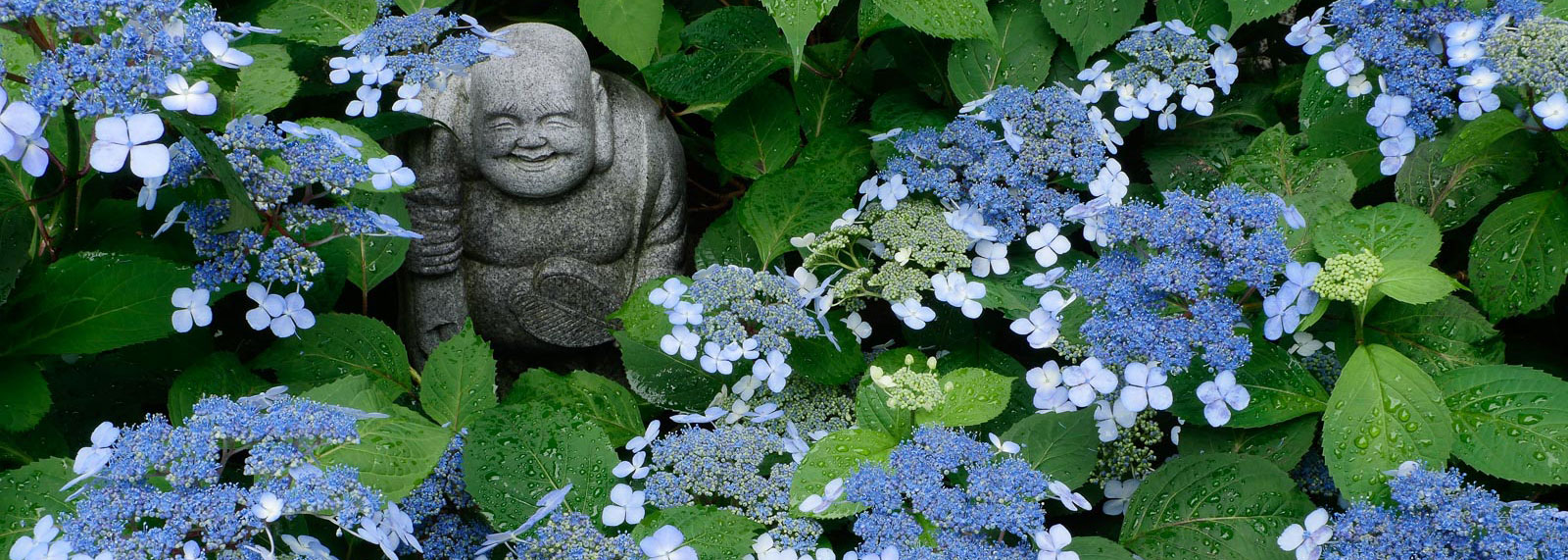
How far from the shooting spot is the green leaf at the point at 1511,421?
1554 mm

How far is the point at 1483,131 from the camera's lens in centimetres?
164

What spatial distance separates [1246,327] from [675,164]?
3.53 ft

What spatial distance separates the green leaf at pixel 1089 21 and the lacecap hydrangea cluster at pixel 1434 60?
0.39 meters

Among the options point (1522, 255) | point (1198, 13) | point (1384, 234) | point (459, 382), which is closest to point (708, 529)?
point (459, 382)

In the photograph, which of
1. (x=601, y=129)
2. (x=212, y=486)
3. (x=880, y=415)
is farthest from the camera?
(x=601, y=129)

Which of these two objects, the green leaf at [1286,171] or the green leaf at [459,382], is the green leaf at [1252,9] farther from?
the green leaf at [459,382]

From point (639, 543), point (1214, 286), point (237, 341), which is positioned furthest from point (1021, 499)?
point (237, 341)

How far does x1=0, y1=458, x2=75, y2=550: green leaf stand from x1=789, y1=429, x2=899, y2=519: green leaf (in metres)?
0.90

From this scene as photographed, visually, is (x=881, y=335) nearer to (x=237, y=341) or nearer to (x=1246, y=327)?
(x=1246, y=327)

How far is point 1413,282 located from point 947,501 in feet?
2.07

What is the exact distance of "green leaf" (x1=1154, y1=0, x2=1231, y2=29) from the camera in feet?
7.40

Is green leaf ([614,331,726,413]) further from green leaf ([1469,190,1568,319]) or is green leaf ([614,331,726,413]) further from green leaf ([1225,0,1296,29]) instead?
green leaf ([1469,190,1568,319])

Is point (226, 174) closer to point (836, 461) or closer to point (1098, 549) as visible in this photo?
point (836, 461)

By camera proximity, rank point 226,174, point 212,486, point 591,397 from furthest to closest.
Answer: point 591,397
point 226,174
point 212,486
